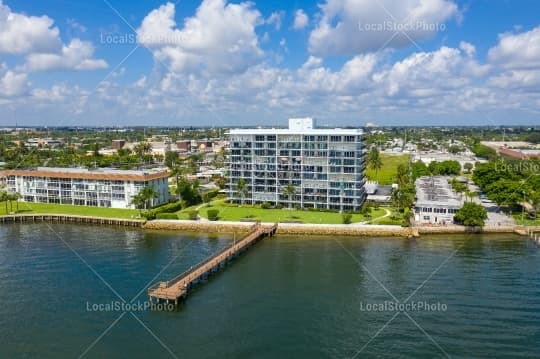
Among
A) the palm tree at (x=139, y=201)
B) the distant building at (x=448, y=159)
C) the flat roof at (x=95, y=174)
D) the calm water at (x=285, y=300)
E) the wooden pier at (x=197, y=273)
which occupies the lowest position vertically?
the calm water at (x=285, y=300)

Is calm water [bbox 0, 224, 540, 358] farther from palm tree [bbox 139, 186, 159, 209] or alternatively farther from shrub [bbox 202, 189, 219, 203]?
shrub [bbox 202, 189, 219, 203]

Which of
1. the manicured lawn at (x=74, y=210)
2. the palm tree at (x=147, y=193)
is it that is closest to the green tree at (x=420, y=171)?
the palm tree at (x=147, y=193)

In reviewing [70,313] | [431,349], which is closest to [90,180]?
[70,313]

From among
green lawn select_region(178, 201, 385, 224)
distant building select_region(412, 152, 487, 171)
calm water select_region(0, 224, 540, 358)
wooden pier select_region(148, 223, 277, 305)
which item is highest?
distant building select_region(412, 152, 487, 171)

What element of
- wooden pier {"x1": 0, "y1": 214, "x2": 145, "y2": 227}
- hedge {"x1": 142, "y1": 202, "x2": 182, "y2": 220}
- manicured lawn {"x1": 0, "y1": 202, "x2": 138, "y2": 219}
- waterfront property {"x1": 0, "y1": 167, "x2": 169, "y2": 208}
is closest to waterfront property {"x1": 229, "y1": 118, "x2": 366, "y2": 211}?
hedge {"x1": 142, "y1": 202, "x2": 182, "y2": 220}

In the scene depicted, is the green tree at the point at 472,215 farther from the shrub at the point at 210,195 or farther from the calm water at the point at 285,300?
the shrub at the point at 210,195

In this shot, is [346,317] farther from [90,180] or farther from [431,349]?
[90,180]
